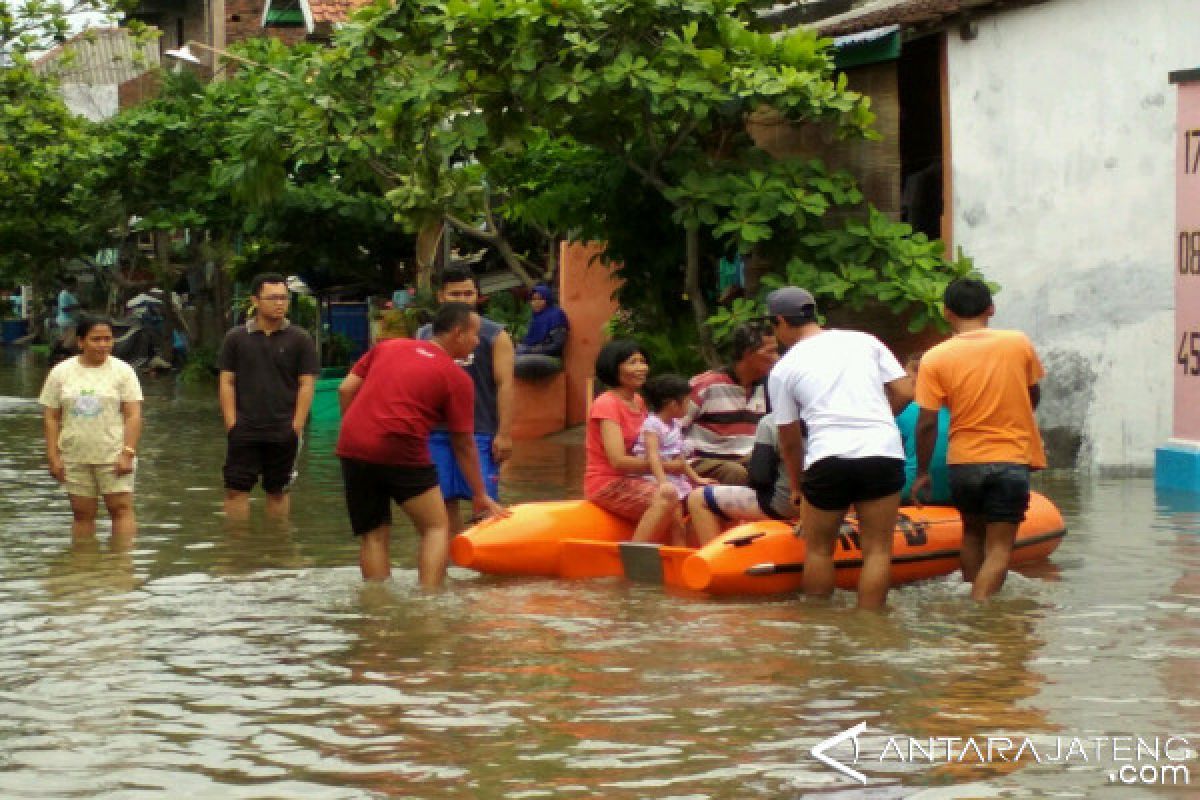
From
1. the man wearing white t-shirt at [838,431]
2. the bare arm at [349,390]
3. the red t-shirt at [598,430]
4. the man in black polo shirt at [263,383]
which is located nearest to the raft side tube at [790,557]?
the man wearing white t-shirt at [838,431]

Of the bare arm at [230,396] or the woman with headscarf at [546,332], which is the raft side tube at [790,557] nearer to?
the bare arm at [230,396]

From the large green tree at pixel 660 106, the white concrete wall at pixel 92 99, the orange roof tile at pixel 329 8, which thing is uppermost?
the white concrete wall at pixel 92 99

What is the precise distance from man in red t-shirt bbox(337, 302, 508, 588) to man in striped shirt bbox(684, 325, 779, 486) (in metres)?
1.56

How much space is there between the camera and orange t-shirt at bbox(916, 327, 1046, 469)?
1012 cm

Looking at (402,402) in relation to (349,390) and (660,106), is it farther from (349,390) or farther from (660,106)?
(660,106)

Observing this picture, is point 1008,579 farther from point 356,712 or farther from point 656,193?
point 656,193

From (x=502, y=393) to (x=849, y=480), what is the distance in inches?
96.7

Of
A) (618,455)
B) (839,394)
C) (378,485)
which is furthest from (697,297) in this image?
(839,394)

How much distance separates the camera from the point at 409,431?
1027 centimetres

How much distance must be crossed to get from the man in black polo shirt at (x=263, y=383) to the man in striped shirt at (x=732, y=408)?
2.64 m

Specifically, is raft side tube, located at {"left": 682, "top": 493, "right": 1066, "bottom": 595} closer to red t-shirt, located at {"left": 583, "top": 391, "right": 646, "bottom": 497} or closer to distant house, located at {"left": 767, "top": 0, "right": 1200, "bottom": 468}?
red t-shirt, located at {"left": 583, "top": 391, "right": 646, "bottom": 497}

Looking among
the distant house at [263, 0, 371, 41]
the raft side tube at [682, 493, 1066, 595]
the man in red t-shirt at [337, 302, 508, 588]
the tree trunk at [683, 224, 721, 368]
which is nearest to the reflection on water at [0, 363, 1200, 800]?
the raft side tube at [682, 493, 1066, 595]

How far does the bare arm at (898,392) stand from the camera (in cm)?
1002

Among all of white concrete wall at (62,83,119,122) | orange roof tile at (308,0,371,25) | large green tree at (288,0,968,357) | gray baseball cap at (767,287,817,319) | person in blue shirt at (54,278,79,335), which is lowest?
gray baseball cap at (767,287,817,319)
